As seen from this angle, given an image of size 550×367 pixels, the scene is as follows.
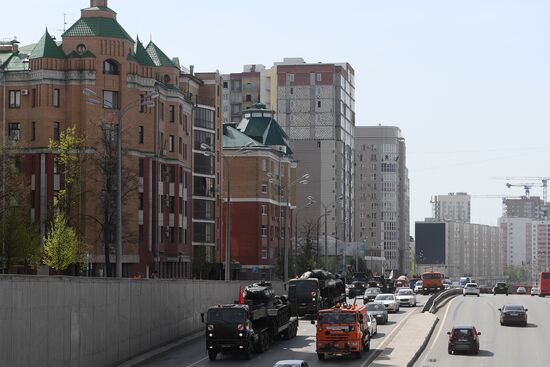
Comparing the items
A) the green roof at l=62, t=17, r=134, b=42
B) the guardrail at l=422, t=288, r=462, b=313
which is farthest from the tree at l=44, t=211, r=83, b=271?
the guardrail at l=422, t=288, r=462, b=313

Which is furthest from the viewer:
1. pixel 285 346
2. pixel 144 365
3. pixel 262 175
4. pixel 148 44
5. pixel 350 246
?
pixel 350 246

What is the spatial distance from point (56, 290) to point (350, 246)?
518ft

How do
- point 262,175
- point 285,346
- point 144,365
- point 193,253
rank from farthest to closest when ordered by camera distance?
1. point 262,175
2. point 193,253
3. point 285,346
4. point 144,365

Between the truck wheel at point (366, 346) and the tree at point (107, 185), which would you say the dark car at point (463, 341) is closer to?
the truck wheel at point (366, 346)

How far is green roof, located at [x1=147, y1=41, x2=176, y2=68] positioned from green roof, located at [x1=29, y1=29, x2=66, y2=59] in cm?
1432

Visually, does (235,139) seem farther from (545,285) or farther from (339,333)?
(339,333)

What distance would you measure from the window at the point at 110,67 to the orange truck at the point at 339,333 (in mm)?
50320

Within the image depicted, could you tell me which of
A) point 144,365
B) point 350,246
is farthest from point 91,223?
point 350,246

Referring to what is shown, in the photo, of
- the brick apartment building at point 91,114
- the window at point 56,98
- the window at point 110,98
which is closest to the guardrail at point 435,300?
the brick apartment building at point 91,114

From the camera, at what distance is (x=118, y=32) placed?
306 ft

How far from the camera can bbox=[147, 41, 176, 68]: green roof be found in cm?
10612

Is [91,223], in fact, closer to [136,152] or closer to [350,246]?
[136,152]

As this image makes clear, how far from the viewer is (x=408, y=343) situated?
53688 mm

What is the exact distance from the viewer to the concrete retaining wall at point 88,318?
33750mm
